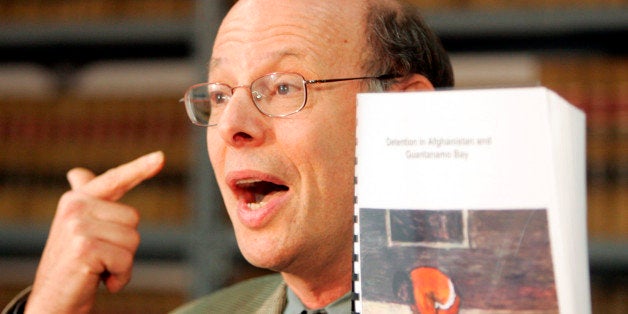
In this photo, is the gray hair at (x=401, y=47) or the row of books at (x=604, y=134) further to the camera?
the row of books at (x=604, y=134)

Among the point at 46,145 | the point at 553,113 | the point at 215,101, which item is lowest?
the point at 553,113

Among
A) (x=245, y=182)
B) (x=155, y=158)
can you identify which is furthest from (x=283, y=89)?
(x=155, y=158)

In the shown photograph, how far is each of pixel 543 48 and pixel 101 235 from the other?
5.30 feet

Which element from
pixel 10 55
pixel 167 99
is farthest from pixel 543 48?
pixel 10 55

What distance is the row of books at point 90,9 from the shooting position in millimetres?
2461

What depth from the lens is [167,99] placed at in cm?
249

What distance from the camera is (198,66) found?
233cm

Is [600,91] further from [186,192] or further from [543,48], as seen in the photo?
[186,192]

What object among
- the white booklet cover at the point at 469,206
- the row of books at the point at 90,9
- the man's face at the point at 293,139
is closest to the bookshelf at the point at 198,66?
the row of books at the point at 90,9

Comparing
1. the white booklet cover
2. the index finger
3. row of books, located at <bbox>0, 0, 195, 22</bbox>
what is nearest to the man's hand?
the index finger

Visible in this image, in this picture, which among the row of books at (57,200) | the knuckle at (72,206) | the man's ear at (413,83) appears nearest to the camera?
the man's ear at (413,83)

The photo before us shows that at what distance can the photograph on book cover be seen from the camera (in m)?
0.76

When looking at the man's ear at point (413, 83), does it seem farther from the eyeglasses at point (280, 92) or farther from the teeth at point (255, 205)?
the teeth at point (255, 205)

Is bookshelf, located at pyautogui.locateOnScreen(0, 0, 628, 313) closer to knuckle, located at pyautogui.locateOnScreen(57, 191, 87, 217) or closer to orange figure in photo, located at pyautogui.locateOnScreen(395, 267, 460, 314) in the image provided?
knuckle, located at pyautogui.locateOnScreen(57, 191, 87, 217)
